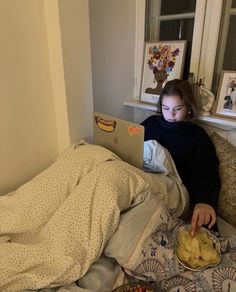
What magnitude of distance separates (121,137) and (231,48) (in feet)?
2.42

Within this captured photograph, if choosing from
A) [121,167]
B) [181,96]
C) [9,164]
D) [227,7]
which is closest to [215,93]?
[181,96]

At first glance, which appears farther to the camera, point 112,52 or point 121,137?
point 112,52

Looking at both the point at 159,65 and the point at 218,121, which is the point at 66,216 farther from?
the point at 159,65

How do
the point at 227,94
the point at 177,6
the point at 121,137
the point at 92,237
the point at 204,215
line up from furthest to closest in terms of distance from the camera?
the point at 177,6
the point at 227,94
the point at 121,137
the point at 204,215
the point at 92,237

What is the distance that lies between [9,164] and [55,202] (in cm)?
37

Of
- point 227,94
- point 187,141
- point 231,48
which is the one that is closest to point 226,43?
point 231,48

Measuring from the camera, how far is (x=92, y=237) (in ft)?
2.69

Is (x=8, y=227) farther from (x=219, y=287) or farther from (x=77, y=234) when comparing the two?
(x=219, y=287)

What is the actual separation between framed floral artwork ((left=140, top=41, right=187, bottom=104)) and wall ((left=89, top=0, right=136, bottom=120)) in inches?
4.8

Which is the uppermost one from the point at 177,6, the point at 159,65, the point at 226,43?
the point at 177,6

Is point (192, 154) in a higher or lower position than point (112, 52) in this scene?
lower

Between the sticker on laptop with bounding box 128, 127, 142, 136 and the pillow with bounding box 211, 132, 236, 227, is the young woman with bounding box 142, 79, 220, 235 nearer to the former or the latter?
the pillow with bounding box 211, 132, 236, 227

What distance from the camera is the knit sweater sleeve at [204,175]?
3.78ft

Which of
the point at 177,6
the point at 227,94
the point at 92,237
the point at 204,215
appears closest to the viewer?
the point at 92,237
